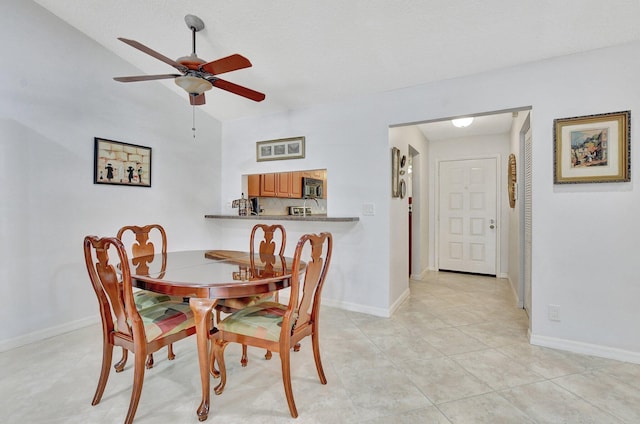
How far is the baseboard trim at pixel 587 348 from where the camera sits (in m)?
2.25

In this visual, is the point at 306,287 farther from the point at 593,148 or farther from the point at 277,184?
the point at 277,184

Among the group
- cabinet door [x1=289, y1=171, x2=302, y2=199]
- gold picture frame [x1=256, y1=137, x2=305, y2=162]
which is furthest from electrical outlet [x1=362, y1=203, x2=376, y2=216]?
cabinet door [x1=289, y1=171, x2=302, y2=199]

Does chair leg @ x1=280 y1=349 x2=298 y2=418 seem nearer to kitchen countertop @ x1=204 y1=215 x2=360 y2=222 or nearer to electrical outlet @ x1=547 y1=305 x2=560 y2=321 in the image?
kitchen countertop @ x1=204 y1=215 x2=360 y2=222

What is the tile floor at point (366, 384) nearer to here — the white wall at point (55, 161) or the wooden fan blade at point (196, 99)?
the white wall at point (55, 161)

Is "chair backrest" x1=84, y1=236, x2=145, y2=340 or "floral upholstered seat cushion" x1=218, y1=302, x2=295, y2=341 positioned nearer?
"chair backrest" x1=84, y1=236, x2=145, y2=340

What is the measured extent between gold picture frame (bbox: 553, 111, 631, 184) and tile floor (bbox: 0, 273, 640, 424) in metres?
1.40

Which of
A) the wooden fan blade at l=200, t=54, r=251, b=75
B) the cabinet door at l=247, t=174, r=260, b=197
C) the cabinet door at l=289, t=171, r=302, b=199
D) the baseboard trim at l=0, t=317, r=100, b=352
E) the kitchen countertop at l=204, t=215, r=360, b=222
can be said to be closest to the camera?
the wooden fan blade at l=200, t=54, r=251, b=75

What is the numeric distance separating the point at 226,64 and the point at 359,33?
1127mm

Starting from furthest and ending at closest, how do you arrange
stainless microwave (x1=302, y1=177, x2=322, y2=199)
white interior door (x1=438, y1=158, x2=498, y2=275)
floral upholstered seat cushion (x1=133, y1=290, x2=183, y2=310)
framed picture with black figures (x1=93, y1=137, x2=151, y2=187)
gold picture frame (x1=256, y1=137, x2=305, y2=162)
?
stainless microwave (x1=302, y1=177, x2=322, y2=199)
white interior door (x1=438, y1=158, x2=498, y2=275)
gold picture frame (x1=256, y1=137, x2=305, y2=162)
framed picture with black figures (x1=93, y1=137, x2=151, y2=187)
floral upholstered seat cushion (x1=133, y1=290, x2=183, y2=310)

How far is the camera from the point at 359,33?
8.02ft

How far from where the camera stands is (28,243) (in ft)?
8.55

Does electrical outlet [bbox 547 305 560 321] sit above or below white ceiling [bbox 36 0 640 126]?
below

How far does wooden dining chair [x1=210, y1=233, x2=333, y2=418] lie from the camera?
1.66m

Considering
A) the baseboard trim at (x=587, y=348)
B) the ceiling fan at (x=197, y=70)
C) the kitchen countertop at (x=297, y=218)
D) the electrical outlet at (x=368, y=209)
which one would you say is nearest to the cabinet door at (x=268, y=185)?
the kitchen countertop at (x=297, y=218)
